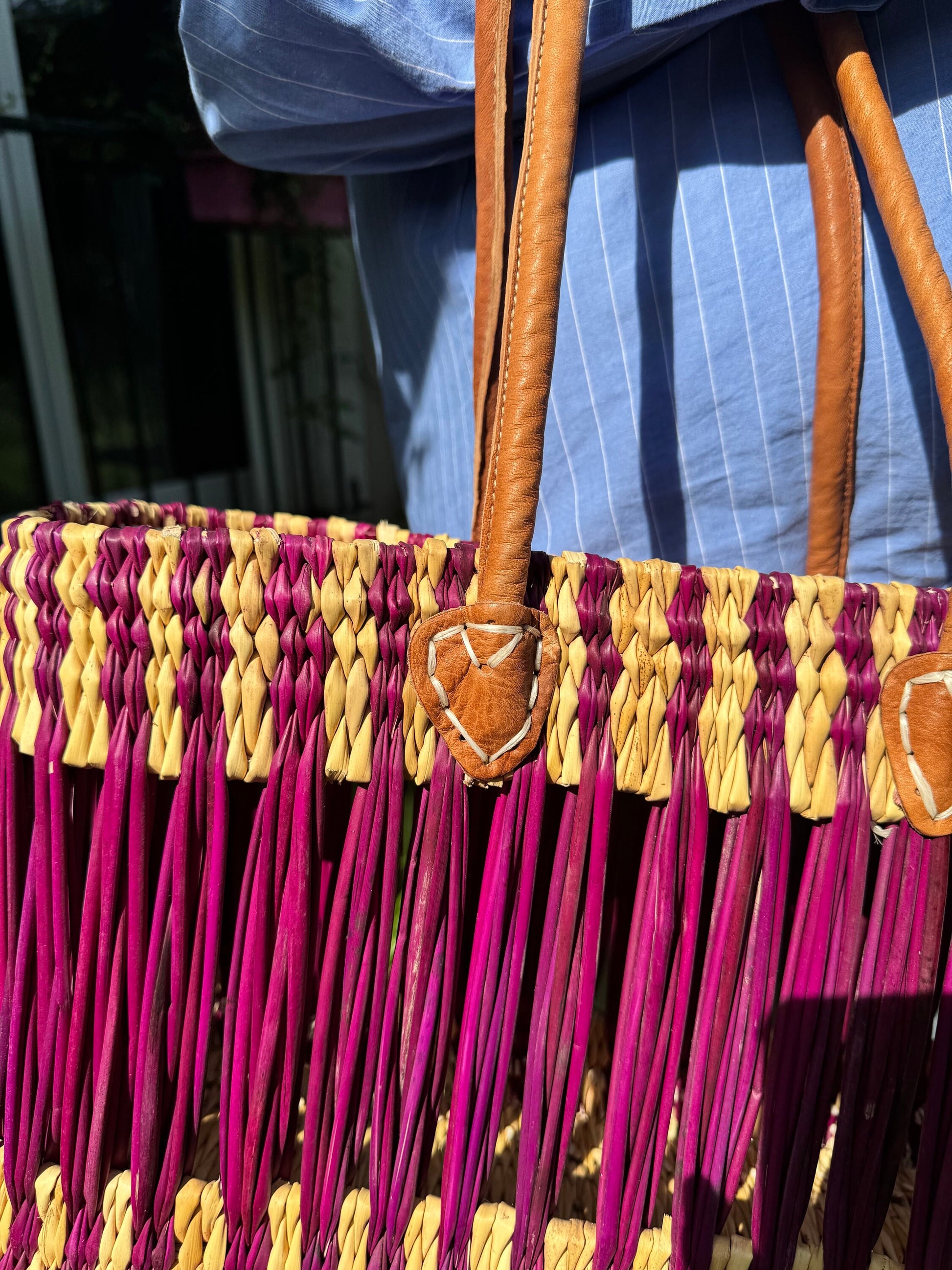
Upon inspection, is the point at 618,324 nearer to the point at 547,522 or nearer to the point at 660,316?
the point at 660,316

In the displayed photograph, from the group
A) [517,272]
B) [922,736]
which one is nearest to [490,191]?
[517,272]

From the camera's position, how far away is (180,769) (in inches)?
15.4

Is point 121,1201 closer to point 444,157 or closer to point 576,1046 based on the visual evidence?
point 576,1046

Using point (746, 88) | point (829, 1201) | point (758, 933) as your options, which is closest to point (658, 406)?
point (746, 88)

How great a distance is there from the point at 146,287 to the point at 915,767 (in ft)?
7.17

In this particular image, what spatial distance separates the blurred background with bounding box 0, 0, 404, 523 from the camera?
174cm

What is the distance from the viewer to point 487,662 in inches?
14.0

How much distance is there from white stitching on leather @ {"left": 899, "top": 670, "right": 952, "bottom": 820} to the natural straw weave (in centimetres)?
2

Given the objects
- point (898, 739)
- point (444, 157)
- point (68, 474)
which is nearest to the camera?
point (898, 739)

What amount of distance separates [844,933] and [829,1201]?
134 mm

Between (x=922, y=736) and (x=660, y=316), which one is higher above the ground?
(x=660, y=316)

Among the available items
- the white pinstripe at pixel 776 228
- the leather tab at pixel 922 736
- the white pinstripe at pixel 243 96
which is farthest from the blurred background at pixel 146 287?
the leather tab at pixel 922 736

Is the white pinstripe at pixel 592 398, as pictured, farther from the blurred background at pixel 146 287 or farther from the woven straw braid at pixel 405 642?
the blurred background at pixel 146 287

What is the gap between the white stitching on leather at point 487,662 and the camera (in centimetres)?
36
